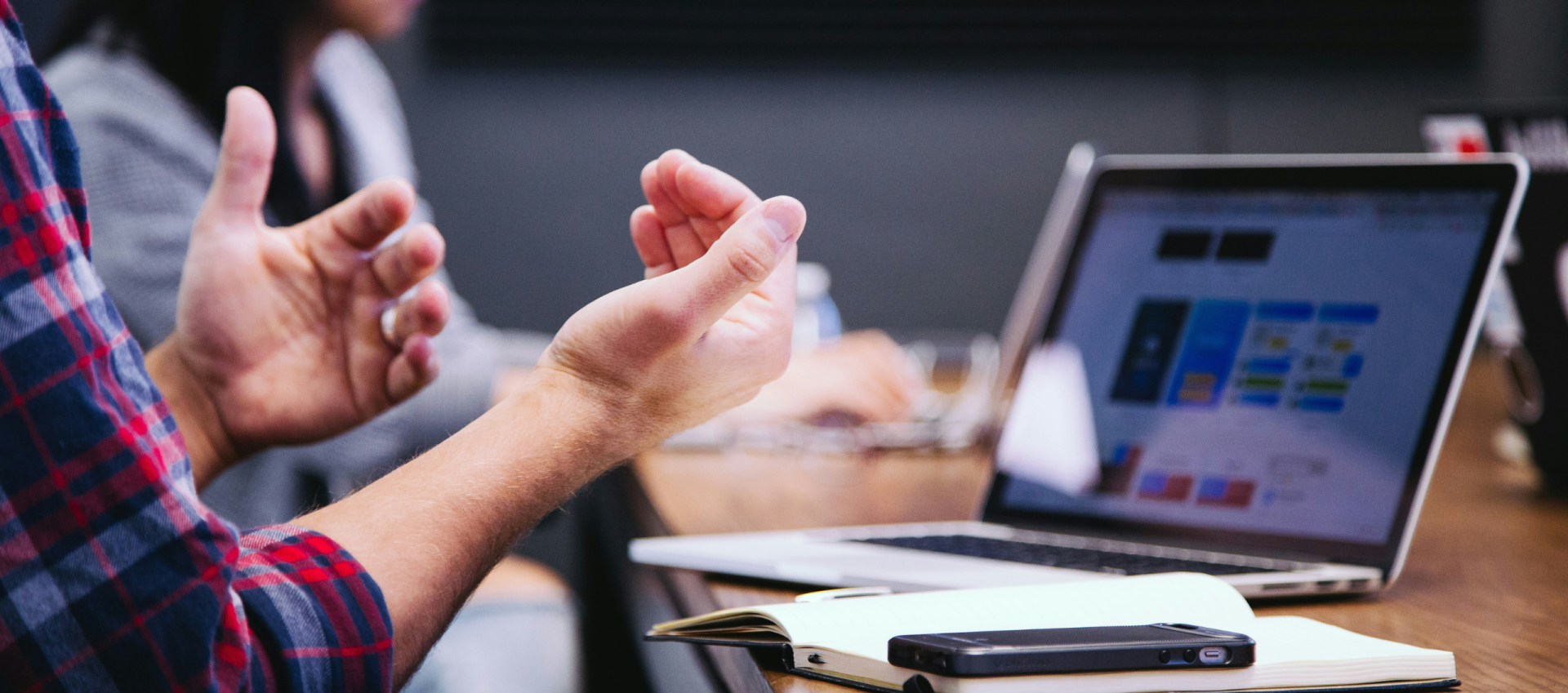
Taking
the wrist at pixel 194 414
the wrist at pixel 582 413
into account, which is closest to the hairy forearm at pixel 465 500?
the wrist at pixel 582 413

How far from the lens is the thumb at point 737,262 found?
23.2 inches

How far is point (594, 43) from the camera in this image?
9.09 feet

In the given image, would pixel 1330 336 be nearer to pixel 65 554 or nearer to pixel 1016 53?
pixel 65 554

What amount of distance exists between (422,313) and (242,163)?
19 centimetres

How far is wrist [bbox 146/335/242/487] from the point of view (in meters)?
0.93

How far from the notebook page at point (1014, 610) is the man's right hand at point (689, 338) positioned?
5.5 inches

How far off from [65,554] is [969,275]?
2.60 m

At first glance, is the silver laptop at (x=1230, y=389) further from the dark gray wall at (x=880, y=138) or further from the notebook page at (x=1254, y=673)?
the dark gray wall at (x=880, y=138)

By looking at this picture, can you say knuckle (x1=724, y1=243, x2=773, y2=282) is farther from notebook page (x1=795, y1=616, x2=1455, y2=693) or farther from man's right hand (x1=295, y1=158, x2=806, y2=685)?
notebook page (x1=795, y1=616, x2=1455, y2=693)

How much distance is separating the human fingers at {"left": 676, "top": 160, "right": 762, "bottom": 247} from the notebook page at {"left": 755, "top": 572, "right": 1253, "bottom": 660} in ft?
0.79

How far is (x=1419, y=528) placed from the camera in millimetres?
954

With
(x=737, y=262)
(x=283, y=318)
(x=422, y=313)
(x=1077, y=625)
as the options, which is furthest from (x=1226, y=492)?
(x=283, y=318)

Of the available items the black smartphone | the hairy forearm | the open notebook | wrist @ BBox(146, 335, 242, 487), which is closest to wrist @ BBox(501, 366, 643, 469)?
the hairy forearm

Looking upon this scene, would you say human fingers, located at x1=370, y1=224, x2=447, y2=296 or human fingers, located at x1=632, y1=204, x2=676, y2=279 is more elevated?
human fingers, located at x1=632, y1=204, x2=676, y2=279
